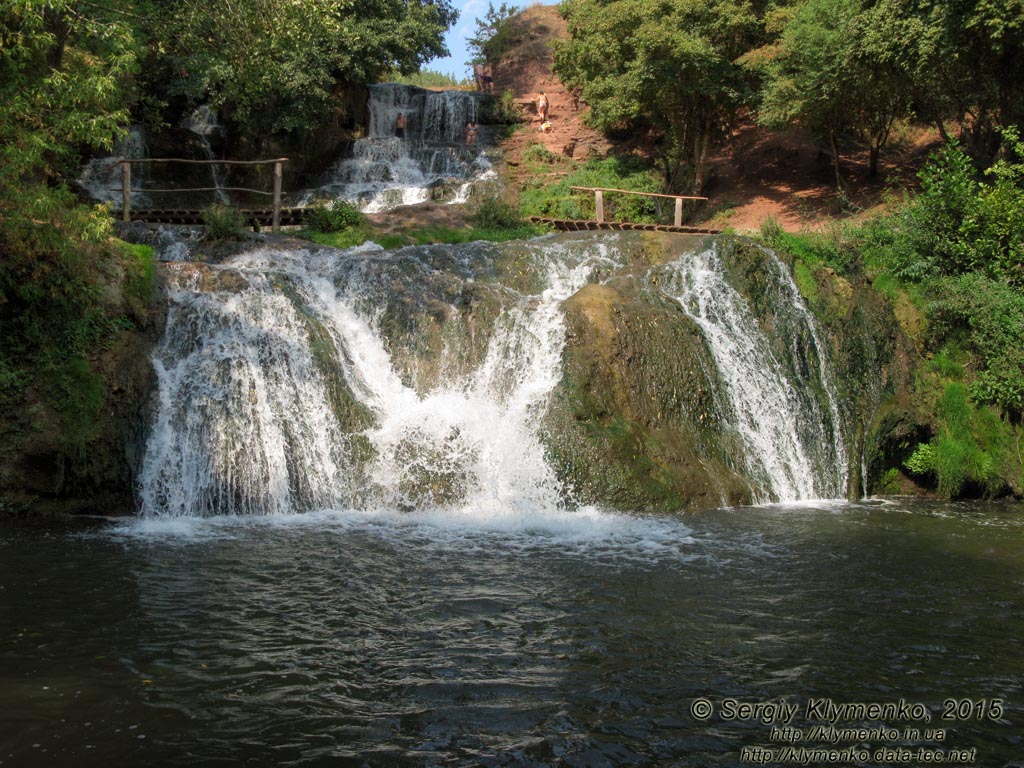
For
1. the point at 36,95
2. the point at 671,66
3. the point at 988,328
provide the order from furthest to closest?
the point at 671,66
the point at 988,328
the point at 36,95

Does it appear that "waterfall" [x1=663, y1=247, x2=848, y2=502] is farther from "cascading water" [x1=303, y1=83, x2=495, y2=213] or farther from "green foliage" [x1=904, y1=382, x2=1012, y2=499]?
"cascading water" [x1=303, y1=83, x2=495, y2=213]

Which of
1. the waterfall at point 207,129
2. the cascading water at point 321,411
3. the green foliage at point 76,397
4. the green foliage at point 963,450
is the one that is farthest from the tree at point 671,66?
the green foliage at point 76,397

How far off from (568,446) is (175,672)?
6.19m

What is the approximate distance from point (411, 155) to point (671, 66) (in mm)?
9052

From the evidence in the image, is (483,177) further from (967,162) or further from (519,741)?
(519,741)

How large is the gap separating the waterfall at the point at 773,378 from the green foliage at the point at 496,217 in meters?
7.13

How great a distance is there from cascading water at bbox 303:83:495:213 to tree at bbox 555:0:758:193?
478 centimetres

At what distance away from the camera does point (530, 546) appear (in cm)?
837

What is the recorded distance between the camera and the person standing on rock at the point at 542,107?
31547mm

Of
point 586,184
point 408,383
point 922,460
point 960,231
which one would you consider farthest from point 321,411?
point 586,184

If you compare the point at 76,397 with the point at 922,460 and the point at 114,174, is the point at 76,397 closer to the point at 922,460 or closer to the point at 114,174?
the point at 922,460

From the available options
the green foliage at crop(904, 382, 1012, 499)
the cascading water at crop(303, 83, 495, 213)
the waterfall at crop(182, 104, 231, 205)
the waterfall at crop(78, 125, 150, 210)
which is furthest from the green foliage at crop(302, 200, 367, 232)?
the green foliage at crop(904, 382, 1012, 499)

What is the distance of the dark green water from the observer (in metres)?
4.50

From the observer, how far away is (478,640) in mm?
5895
